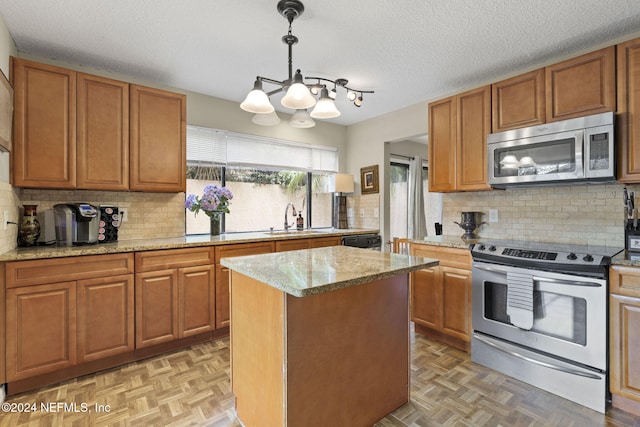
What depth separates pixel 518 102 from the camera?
8.44 ft

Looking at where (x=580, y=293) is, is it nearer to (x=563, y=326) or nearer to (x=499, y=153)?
(x=563, y=326)

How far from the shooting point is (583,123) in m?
2.18

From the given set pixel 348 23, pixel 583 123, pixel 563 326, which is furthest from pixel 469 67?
pixel 563 326

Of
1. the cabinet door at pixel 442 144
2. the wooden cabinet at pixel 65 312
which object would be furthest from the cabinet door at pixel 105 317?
the cabinet door at pixel 442 144

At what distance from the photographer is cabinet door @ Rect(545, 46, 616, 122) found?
214cm

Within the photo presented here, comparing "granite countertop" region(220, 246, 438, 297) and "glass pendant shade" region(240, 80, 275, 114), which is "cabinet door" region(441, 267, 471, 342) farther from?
"glass pendant shade" region(240, 80, 275, 114)

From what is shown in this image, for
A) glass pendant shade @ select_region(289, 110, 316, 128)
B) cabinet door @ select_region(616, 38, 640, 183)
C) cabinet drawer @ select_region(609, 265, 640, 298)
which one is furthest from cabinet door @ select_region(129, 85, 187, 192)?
cabinet door @ select_region(616, 38, 640, 183)

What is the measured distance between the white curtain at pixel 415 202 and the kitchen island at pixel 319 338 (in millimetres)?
3544

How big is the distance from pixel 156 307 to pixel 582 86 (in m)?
3.67

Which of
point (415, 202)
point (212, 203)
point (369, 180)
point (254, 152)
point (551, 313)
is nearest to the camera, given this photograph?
point (551, 313)

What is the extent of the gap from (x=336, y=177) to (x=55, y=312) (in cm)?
324

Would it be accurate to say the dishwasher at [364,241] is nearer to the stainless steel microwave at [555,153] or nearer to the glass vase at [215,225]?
the glass vase at [215,225]

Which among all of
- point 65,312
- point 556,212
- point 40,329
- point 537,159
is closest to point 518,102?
point 537,159

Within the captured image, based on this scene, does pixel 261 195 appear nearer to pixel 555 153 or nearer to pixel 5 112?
pixel 5 112
